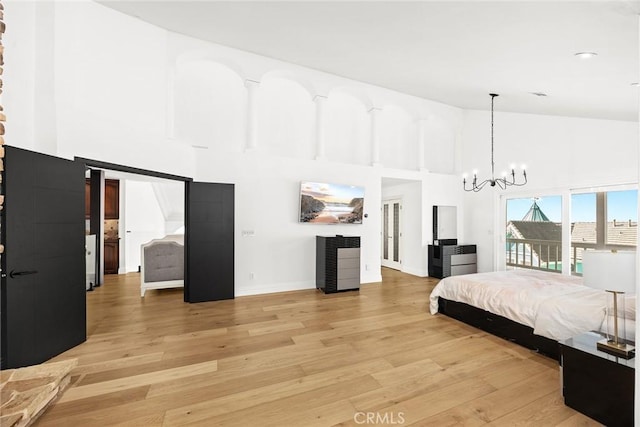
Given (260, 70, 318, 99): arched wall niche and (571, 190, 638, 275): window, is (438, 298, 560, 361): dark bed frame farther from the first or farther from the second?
(260, 70, 318, 99): arched wall niche

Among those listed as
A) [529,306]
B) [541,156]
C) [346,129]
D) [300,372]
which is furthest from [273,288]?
[541,156]

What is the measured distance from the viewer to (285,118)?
586 cm

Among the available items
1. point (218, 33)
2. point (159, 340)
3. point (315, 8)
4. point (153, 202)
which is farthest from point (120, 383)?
point (153, 202)

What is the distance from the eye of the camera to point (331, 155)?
6.28m

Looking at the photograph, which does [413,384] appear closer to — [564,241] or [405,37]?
[405,37]

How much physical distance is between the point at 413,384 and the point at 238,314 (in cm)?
258

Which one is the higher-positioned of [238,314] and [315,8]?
[315,8]

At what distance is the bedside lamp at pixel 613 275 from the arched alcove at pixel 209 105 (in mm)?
5087

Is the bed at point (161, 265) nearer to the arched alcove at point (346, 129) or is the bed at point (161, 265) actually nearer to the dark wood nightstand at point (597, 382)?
the arched alcove at point (346, 129)

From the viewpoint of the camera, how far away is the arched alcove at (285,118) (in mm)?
5684

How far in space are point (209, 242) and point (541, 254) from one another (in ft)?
20.8

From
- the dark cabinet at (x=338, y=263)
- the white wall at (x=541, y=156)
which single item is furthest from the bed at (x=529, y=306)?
the white wall at (x=541, y=156)

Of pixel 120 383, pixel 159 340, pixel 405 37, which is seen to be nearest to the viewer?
pixel 120 383

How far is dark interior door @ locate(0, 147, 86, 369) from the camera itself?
251cm
